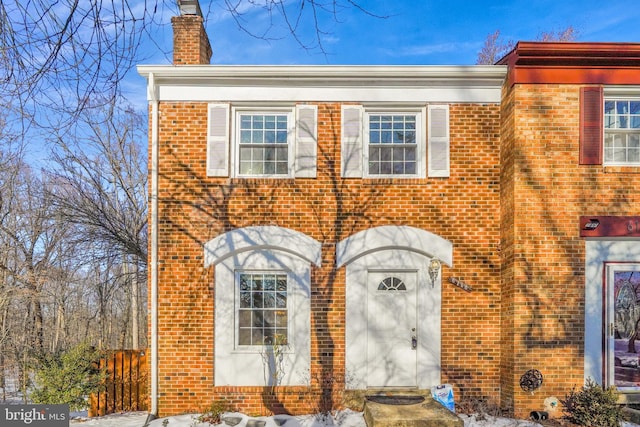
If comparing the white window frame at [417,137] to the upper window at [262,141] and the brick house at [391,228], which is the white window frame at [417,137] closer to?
the brick house at [391,228]

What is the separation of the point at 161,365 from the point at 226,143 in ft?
12.8

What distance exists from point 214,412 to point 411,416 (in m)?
3.12

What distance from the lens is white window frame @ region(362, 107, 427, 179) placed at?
7344mm

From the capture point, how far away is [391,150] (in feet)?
24.3

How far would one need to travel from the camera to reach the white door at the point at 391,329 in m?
7.07

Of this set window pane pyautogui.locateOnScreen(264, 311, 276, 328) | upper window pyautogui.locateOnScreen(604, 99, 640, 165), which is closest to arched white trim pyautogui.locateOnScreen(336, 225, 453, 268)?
window pane pyautogui.locateOnScreen(264, 311, 276, 328)

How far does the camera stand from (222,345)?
7.02 m

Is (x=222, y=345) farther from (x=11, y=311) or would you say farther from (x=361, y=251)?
(x=11, y=311)

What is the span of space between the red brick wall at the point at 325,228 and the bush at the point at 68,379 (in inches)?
54.6

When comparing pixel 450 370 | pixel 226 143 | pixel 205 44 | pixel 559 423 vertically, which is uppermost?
pixel 205 44

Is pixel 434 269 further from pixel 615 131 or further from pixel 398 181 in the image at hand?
pixel 615 131

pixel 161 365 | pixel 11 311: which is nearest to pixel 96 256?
pixel 11 311

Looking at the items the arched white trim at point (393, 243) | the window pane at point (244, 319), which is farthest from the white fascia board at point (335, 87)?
the window pane at point (244, 319)

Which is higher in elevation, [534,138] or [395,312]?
[534,138]
